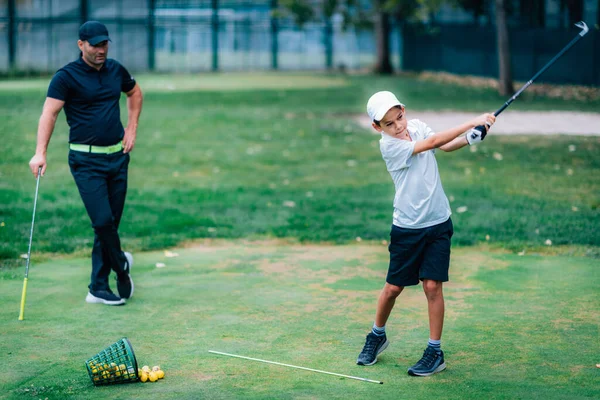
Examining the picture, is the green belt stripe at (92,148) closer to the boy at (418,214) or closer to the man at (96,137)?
the man at (96,137)

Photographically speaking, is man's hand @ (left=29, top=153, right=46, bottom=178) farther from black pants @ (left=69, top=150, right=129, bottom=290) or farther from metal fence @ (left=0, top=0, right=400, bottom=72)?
metal fence @ (left=0, top=0, right=400, bottom=72)

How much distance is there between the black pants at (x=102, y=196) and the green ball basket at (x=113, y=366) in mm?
1847

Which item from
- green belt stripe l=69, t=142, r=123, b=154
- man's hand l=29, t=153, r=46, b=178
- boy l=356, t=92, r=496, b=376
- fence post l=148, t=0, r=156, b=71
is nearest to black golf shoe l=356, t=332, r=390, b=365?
boy l=356, t=92, r=496, b=376

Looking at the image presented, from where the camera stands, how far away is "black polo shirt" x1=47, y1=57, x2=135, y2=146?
23.1 feet

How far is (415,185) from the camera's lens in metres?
5.60

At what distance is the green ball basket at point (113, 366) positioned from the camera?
5.39 metres

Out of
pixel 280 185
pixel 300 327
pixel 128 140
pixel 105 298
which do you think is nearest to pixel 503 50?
pixel 280 185

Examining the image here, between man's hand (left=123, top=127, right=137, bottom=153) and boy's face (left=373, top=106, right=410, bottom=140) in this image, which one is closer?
boy's face (left=373, top=106, right=410, bottom=140)

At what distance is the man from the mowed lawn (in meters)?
0.43

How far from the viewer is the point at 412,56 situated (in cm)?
4631

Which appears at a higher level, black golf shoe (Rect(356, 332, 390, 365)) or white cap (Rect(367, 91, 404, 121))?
white cap (Rect(367, 91, 404, 121))

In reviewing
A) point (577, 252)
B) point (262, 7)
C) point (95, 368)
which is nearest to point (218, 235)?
point (577, 252)

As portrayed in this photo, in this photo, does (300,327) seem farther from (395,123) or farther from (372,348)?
(395,123)

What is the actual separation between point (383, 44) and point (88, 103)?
121 ft
